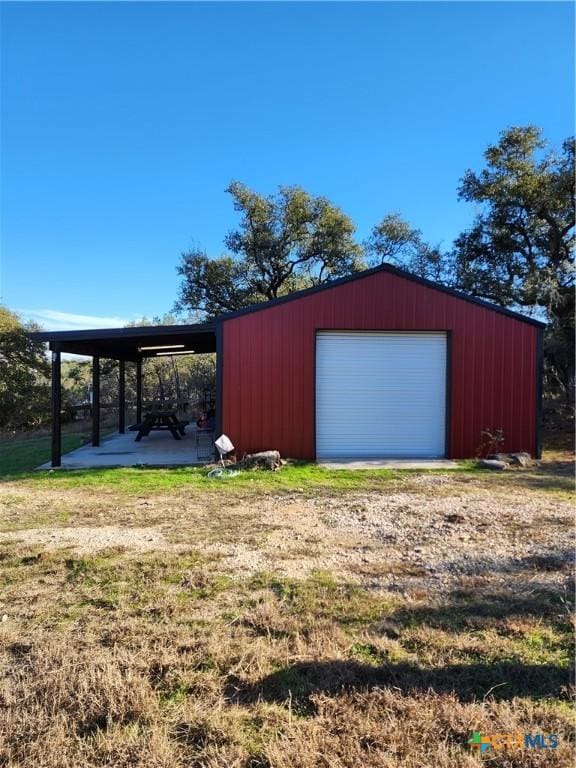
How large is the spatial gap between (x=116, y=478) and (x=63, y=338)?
279cm

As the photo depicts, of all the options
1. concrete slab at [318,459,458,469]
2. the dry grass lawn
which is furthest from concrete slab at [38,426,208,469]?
the dry grass lawn

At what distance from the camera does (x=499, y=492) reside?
577 centimetres

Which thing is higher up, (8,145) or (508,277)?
(8,145)

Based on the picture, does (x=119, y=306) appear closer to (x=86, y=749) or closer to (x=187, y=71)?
(x=187, y=71)

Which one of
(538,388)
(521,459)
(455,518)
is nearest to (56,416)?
(455,518)

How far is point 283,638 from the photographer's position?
92.5 inches

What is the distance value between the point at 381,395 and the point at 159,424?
569 cm

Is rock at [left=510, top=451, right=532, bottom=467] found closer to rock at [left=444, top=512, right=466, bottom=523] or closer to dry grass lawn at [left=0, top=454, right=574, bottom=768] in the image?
dry grass lawn at [left=0, top=454, right=574, bottom=768]

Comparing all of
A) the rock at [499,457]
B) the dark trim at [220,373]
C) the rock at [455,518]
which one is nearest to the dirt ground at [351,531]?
the rock at [455,518]

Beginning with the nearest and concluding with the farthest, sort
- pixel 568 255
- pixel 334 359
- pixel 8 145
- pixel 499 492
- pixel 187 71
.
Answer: pixel 499 492 < pixel 334 359 < pixel 187 71 < pixel 8 145 < pixel 568 255

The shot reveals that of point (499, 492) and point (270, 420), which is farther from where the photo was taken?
point (270, 420)

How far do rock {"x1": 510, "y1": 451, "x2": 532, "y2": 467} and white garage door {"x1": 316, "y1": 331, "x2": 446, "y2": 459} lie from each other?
4.02 ft

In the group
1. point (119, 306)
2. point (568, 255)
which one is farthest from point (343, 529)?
point (119, 306)

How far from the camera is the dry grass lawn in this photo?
5.50 ft
